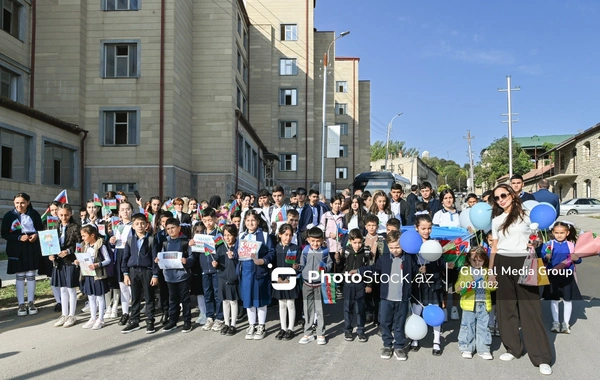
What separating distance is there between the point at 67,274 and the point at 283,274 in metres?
3.45

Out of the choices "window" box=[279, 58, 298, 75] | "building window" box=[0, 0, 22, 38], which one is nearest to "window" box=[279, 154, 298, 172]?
"window" box=[279, 58, 298, 75]

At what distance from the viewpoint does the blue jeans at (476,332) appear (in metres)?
5.53

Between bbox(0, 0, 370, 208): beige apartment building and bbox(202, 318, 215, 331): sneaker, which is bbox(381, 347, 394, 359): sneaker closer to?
bbox(202, 318, 215, 331): sneaker

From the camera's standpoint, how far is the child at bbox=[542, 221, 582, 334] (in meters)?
6.57

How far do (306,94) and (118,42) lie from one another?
851 inches

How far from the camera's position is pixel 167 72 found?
22.2 meters

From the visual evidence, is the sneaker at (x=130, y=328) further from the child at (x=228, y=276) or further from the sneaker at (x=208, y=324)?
the child at (x=228, y=276)

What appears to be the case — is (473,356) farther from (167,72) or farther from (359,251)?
(167,72)

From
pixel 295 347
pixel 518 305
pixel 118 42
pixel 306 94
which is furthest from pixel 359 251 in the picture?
pixel 306 94

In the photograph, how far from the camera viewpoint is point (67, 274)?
7.18m

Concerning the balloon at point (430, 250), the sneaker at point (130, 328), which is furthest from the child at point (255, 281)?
the balloon at point (430, 250)

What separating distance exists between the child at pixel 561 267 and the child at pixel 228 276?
4.44m

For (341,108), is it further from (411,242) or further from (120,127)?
(411,242)

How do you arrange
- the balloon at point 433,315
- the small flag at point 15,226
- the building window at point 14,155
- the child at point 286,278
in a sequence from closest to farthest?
1. the balloon at point 433,315
2. the child at point 286,278
3. the small flag at point 15,226
4. the building window at point 14,155
